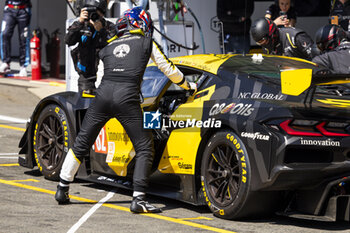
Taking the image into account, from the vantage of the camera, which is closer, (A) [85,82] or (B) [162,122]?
(B) [162,122]

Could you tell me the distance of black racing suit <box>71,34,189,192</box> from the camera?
745 cm

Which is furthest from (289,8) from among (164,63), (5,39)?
(5,39)

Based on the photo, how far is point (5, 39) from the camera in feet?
61.3

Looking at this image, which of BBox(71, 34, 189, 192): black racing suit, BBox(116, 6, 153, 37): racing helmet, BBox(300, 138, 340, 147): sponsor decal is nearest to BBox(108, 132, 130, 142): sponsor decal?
BBox(71, 34, 189, 192): black racing suit

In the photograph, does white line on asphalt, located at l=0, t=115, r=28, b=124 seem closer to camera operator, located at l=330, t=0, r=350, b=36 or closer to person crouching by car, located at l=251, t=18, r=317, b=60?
person crouching by car, located at l=251, t=18, r=317, b=60

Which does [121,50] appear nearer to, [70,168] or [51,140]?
[70,168]

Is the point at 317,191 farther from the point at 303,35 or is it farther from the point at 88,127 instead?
the point at 303,35

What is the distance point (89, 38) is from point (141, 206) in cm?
388

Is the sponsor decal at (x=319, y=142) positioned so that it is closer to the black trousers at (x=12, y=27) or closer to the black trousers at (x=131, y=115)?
the black trousers at (x=131, y=115)

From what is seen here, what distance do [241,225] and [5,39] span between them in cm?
1291

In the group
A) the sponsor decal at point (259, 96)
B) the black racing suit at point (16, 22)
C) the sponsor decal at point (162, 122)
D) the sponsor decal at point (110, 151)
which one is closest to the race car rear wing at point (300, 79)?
the sponsor decal at point (259, 96)

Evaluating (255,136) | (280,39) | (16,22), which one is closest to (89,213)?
(255,136)

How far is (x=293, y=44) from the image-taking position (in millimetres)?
10242

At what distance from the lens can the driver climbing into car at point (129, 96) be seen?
745 cm
